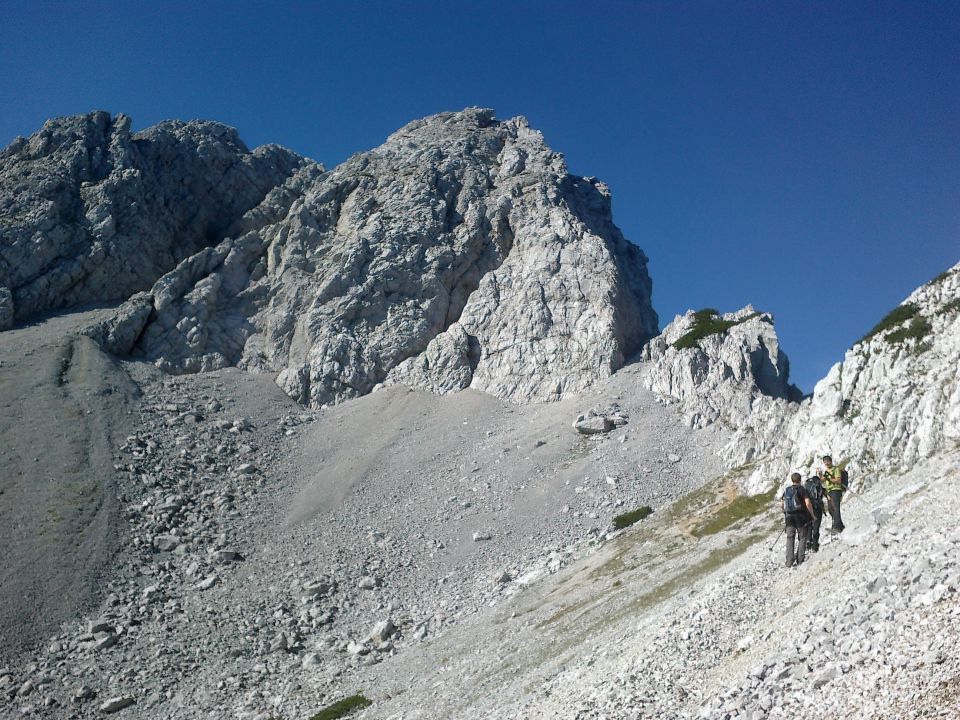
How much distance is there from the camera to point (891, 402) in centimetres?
3123

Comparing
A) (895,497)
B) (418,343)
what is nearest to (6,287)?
(418,343)

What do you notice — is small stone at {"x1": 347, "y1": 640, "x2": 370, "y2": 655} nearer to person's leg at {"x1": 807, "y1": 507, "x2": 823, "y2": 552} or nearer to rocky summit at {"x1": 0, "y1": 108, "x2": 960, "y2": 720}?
rocky summit at {"x1": 0, "y1": 108, "x2": 960, "y2": 720}

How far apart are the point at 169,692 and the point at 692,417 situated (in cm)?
4112

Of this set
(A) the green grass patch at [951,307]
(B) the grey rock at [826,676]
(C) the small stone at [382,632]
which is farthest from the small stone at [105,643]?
(A) the green grass patch at [951,307]

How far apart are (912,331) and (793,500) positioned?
22.9m

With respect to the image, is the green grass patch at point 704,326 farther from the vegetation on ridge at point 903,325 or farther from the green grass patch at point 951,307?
the green grass patch at point 951,307

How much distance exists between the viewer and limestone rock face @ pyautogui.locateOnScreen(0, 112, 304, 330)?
8425cm

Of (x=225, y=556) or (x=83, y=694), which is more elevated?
(x=225, y=556)

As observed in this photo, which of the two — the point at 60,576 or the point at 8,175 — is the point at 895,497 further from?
the point at 8,175

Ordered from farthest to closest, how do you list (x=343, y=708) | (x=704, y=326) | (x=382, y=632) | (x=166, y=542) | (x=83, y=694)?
(x=704, y=326)
(x=166, y=542)
(x=382, y=632)
(x=83, y=694)
(x=343, y=708)

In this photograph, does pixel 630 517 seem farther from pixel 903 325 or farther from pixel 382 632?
pixel 903 325

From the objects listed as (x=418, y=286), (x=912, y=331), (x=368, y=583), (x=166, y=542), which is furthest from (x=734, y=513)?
(x=418, y=286)

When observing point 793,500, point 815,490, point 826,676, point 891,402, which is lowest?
point 826,676

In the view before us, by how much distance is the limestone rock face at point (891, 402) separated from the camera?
2795 centimetres
